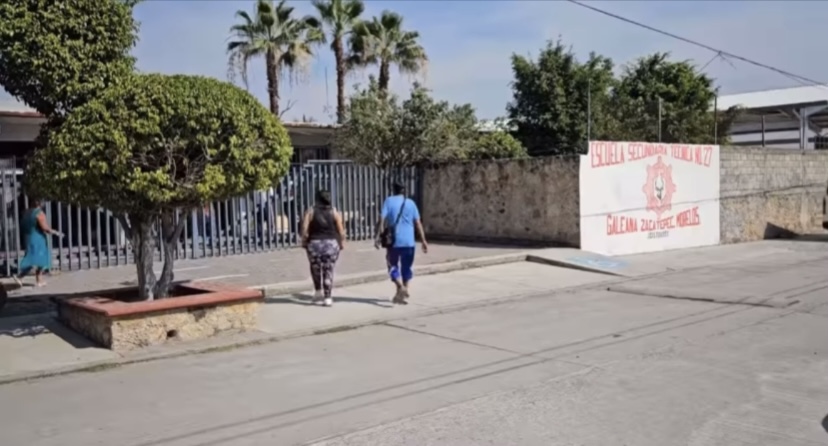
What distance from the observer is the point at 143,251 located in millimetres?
9016

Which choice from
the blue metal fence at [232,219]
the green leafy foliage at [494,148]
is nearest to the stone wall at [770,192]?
the green leafy foliage at [494,148]

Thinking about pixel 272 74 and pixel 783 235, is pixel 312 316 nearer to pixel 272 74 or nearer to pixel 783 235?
pixel 783 235

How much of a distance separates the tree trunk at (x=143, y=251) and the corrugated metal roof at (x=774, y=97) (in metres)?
31.3

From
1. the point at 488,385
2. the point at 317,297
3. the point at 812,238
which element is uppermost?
the point at 812,238

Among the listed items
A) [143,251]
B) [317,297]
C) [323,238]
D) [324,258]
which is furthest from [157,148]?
[317,297]

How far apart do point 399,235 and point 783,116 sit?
28215mm

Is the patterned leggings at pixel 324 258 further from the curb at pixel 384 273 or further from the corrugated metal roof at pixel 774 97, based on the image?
the corrugated metal roof at pixel 774 97

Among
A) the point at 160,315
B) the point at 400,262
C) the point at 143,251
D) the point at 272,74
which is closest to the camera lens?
the point at 160,315

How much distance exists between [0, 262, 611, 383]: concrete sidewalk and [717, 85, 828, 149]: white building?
1993 centimetres

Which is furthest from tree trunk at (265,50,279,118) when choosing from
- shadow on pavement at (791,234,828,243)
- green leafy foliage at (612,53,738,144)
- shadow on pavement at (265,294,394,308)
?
shadow on pavement at (265,294,394,308)

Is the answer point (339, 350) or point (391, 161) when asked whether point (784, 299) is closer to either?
point (339, 350)

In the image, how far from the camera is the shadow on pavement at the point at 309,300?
11.1 m

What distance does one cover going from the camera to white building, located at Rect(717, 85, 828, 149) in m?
30.5

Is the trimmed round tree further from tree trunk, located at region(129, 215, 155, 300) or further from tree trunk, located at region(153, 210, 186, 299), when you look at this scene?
tree trunk, located at region(153, 210, 186, 299)
